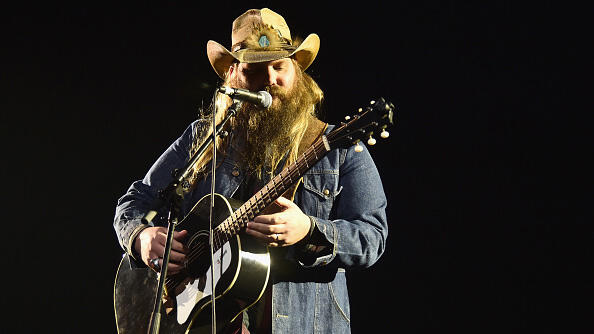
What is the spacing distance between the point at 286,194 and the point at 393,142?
1752 millimetres

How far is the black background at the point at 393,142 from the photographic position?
3.31 meters

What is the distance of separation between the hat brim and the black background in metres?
1.05

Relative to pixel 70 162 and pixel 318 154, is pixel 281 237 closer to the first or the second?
pixel 318 154

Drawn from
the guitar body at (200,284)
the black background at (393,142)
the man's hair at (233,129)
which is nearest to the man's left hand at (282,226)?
the guitar body at (200,284)

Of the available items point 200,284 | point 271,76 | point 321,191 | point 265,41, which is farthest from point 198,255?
point 265,41

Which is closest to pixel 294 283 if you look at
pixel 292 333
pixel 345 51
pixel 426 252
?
pixel 292 333

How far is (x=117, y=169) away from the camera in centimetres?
416

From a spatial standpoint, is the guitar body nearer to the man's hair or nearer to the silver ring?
the silver ring

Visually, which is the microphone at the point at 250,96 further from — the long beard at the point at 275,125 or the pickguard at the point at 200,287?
the pickguard at the point at 200,287

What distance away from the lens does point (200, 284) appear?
2129mm

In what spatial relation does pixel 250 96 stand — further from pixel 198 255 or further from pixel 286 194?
pixel 198 255

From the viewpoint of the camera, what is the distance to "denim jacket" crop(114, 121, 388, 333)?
80.2 inches

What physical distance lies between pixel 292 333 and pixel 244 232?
0.44 m

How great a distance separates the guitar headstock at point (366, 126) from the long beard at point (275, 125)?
18.6 inches
